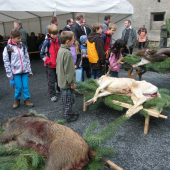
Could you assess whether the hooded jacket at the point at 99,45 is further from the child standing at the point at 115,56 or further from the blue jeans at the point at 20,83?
the blue jeans at the point at 20,83

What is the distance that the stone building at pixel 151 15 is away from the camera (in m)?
12.6

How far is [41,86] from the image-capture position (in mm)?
5691

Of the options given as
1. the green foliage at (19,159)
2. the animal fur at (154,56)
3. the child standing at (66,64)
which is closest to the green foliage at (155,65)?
the animal fur at (154,56)

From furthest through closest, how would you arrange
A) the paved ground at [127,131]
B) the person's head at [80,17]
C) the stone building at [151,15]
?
the stone building at [151,15]
the person's head at [80,17]
the paved ground at [127,131]

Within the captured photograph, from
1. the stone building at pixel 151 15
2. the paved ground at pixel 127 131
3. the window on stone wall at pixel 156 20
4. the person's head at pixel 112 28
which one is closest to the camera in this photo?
the paved ground at pixel 127 131

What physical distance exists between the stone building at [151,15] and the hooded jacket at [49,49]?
1154 centimetres

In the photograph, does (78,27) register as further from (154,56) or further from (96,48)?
(154,56)

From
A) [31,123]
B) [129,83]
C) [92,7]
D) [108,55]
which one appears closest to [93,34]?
[108,55]

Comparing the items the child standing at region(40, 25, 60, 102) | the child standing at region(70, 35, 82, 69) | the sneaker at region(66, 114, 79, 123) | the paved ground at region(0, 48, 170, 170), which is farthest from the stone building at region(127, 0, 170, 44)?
the sneaker at region(66, 114, 79, 123)

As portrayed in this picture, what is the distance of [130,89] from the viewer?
3.27 m

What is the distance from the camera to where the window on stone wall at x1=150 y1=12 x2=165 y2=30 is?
13.1 m

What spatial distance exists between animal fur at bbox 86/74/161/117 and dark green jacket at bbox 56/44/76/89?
28.4 inches

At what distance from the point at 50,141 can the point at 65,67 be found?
1735 millimetres

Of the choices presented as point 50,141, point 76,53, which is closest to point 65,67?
point 76,53
